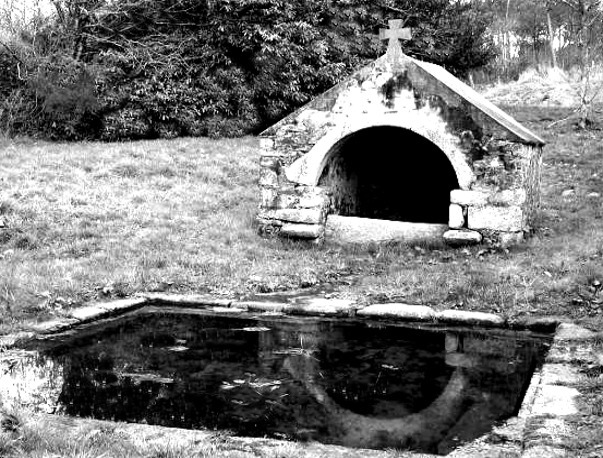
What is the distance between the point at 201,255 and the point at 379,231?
276 centimetres

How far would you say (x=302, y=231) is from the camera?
1006cm

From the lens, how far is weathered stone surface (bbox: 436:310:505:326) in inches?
257

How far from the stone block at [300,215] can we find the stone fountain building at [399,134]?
15 mm

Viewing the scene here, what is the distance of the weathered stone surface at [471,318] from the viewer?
21.4ft

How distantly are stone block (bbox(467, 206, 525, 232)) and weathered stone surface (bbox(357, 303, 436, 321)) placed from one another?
2.98m

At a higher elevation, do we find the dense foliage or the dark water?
the dense foliage

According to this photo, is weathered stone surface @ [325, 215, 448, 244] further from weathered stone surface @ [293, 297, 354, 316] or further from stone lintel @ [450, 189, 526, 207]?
weathered stone surface @ [293, 297, 354, 316]

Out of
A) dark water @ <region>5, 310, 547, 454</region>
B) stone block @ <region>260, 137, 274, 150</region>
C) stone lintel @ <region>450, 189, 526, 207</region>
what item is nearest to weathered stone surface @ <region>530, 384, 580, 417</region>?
dark water @ <region>5, 310, 547, 454</region>

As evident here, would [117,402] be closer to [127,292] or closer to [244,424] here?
[244,424]

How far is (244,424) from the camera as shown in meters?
4.21

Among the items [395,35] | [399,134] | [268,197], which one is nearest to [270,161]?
[268,197]

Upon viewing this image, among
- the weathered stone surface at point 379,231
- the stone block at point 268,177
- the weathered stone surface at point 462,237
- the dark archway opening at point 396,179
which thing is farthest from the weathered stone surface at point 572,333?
the dark archway opening at point 396,179

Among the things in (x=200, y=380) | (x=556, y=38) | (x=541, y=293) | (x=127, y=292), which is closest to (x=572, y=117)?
(x=541, y=293)

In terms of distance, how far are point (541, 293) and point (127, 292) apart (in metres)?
4.65
